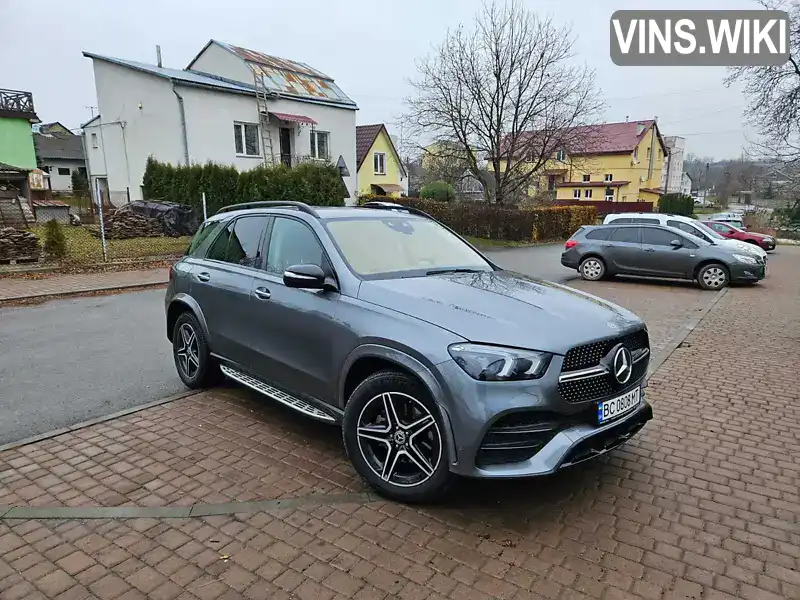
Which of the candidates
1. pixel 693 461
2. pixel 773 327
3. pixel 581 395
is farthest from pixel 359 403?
pixel 773 327

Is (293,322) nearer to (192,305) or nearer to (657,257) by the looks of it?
(192,305)

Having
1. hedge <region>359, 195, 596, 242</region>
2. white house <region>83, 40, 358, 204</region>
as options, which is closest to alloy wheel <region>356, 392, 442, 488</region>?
hedge <region>359, 195, 596, 242</region>

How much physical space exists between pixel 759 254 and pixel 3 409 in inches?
598

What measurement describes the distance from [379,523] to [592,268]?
12474mm

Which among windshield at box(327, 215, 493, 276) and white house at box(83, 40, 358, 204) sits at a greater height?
white house at box(83, 40, 358, 204)

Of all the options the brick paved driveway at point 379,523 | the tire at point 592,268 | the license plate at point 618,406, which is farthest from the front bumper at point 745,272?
the license plate at point 618,406

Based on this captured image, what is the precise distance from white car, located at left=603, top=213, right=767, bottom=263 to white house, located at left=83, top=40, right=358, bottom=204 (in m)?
14.3

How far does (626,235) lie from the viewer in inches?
541

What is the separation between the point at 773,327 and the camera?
8.41 m

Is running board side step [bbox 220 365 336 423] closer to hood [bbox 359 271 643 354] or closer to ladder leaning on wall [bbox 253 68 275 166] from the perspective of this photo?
hood [bbox 359 271 643 354]

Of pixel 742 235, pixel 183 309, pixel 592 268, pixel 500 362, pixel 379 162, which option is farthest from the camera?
pixel 379 162

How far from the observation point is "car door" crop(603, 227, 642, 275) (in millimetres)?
13491

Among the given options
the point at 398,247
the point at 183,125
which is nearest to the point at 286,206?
the point at 398,247

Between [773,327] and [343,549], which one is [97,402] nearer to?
[343,549]
